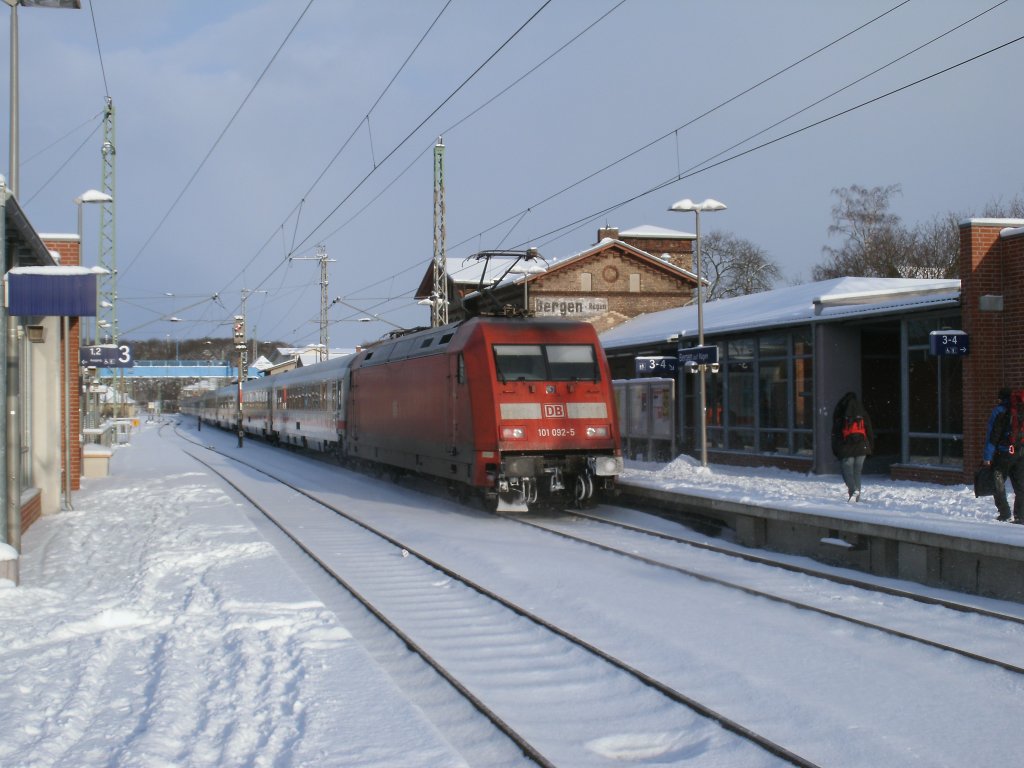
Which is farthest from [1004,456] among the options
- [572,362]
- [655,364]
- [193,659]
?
[655,364]

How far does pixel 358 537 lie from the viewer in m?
13.7

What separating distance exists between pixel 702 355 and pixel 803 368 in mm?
2699

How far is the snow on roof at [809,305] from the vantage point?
1792 cm

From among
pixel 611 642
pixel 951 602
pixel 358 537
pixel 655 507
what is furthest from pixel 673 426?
pixel 611 642

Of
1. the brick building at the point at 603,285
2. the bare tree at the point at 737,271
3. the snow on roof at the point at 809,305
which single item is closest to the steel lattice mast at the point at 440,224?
the snow on roof at the point at 809,305

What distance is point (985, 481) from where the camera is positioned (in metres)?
11.8

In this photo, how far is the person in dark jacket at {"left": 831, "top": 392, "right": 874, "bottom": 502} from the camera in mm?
13977

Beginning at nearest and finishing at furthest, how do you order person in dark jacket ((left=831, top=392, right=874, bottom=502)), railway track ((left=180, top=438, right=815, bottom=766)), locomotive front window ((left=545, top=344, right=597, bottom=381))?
railway track ((left=180, top=438, right=815, bottom=766)), person in dark jacket ((left=831, top=392, right=874, bottom=502)), locomotive front window ((left=545, top=344, right=597, bottom=381))

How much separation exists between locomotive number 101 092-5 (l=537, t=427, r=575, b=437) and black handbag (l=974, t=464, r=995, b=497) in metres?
5.53

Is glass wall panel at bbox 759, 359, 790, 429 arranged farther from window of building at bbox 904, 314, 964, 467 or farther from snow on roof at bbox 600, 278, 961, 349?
window of building at bbox 904, 314, 964, 467

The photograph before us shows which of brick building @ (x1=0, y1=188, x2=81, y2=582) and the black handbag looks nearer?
the black handbag

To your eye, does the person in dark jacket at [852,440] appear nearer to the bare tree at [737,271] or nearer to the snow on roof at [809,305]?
the snow on roof at [809,305]

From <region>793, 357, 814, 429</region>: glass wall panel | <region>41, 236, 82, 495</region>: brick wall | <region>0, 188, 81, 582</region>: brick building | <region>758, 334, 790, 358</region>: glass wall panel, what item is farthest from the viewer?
<region>758, 334, 790, 358</region>: glass wall panel

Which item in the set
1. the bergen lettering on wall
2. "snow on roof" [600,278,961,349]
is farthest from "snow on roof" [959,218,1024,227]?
the bergen lettering on wall
